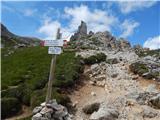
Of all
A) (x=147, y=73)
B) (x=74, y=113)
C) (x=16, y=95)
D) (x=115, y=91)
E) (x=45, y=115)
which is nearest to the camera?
(x=45, y=115)

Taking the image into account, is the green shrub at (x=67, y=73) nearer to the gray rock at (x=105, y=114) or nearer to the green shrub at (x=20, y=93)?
the green shrub at (x=20, y=93)

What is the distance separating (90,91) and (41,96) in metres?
5.67

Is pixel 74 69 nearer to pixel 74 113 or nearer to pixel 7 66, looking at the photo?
pixel 74 113

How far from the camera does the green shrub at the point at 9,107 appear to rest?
22156 mm

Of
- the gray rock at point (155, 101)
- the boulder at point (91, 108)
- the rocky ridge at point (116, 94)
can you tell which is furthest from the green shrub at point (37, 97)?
the gray rock at point (155, 101)

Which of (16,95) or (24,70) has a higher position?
(24,70)

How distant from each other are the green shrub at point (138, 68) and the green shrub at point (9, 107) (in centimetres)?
1262

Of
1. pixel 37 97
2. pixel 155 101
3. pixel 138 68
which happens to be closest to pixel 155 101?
pixel 155 101

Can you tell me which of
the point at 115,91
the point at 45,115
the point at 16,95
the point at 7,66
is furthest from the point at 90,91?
the point at 7,66

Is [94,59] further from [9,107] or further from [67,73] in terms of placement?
[9,107]

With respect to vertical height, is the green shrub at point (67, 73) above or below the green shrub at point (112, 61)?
below

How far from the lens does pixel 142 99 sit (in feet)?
74.8

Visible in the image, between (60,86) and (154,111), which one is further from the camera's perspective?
(60,86)

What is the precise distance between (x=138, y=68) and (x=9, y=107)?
557 inches
